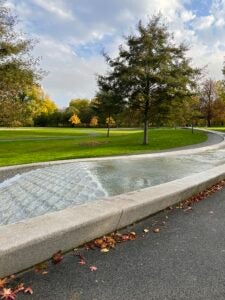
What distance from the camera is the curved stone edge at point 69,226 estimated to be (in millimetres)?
3301

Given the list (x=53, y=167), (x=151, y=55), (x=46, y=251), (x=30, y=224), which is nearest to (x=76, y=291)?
(x=46, y=251)

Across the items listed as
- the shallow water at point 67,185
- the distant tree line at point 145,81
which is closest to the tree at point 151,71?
the distant tree line at point 145,81

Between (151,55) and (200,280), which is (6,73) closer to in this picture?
(151,55)

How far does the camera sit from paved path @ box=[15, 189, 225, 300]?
297 cm

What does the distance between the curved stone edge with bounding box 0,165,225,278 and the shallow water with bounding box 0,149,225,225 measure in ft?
4.50

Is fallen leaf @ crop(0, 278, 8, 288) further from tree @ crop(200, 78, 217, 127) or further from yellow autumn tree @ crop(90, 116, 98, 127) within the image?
yellow autumn tree @ crop(90, 116, 98, 127)

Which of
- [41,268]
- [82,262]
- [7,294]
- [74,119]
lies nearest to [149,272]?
[82,262]

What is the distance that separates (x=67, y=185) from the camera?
318 inches

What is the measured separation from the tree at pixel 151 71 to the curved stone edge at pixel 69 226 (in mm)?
17144

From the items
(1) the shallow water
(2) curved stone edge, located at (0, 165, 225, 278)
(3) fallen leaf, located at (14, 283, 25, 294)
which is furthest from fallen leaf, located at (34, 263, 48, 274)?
(1) the shallow water

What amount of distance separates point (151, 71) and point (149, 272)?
806 inches

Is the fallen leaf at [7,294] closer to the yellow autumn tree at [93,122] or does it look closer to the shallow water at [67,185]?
the shallow water at [67,185]

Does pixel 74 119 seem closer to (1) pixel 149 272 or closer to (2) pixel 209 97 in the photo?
(2) pixel 209 97

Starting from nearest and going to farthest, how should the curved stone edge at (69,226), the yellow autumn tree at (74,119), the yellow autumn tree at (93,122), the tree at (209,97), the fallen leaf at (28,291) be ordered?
the fallen leaf at (28,291) < the curved stone edge at (69,226) < the tree at (209,97) < the yellow autumn tree at (93,122) < the yellow autumn tree at (74,119)
